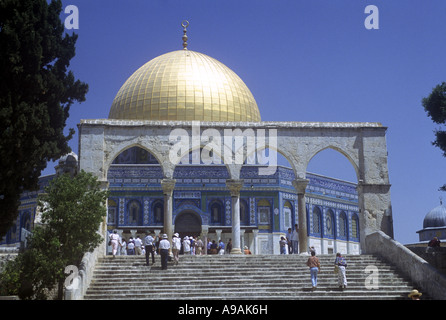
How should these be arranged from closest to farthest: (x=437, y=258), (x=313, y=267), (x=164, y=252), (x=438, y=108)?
(x=313, y=267) < (x=164, y=252) < (x=437, y=258) < (x=438, y=108)

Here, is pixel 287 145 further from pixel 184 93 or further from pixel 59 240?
pixel 184 93

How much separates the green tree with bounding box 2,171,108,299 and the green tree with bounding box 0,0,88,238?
2.51ft

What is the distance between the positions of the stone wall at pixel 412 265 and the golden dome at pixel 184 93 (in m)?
12.8

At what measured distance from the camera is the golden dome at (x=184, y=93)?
92.7 ft

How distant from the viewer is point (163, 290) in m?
13.4

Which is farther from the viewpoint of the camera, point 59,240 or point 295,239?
point 295,239

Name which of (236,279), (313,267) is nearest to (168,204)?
(236,279)

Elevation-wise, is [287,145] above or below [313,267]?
above

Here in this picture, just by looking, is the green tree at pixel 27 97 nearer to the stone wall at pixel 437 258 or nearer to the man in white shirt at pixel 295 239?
the man in white shirt at pixel 295 239

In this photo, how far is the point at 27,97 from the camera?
582 inches

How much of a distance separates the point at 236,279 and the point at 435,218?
95.4ft
